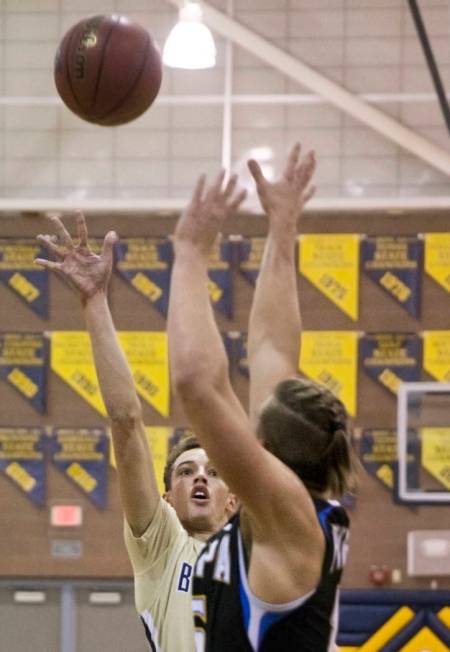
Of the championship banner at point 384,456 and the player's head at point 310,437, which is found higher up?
the player's head at point 310,437

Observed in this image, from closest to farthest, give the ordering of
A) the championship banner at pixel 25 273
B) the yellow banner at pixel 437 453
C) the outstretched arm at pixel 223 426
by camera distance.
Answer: the outstretched arm at pixel 223 426, the yellow banner at pixel 437 453, the championship banner at pixel 25 273

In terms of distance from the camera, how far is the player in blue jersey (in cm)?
198

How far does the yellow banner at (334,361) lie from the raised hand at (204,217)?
15.2 ft

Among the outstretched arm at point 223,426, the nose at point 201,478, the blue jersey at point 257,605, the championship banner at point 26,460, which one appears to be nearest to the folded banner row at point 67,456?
the championship banner at point 26,460

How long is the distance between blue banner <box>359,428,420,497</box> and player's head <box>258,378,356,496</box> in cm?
443

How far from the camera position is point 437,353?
6.62 meters

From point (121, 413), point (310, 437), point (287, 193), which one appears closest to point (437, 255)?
point (121, 413)

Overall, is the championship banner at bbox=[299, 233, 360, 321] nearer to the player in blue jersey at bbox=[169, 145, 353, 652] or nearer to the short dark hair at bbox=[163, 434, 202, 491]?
the short dark hair at bbox=[163, 434, 202, 491]

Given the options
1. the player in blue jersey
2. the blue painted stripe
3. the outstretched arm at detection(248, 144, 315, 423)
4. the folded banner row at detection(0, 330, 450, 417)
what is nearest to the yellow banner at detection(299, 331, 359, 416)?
the folded banner row at detection(0, 330, 450, 417)

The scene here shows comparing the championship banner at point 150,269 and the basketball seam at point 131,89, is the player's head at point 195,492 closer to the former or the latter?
the basketball seam at point 131,89

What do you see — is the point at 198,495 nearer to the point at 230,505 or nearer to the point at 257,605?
the point at 230,505

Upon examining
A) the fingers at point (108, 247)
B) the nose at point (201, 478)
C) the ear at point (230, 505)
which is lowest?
the ear at point (230, 505)

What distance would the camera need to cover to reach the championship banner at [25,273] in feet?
22.4

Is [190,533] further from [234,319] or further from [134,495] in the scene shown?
[234,319]
